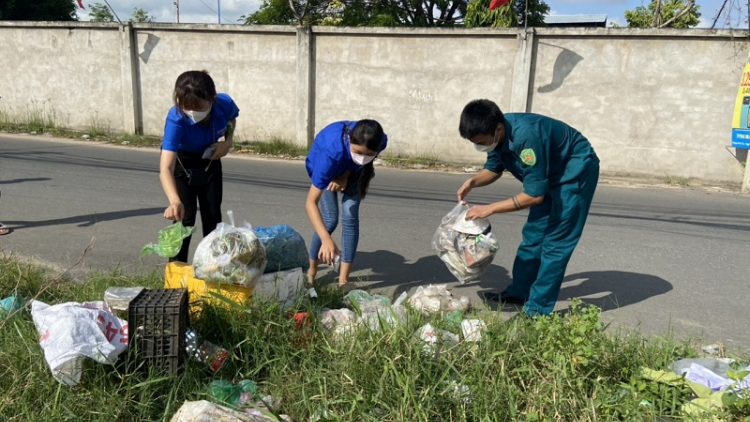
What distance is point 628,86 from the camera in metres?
9.24

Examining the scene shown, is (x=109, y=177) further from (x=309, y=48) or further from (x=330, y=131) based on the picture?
(x=330, y=131)

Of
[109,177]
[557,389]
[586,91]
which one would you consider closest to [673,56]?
[586,91]

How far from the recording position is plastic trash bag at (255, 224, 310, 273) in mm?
3221

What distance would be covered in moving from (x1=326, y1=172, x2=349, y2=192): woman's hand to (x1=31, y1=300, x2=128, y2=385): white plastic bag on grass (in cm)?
159

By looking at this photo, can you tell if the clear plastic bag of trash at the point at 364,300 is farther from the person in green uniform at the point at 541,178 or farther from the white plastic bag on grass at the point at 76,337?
the white plastic bag on grass at the point at 76,337

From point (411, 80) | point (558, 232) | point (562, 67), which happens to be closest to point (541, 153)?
point (558, 232)

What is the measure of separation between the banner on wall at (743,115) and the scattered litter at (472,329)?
787 cm

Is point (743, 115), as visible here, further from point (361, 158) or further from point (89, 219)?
point (89, 219)

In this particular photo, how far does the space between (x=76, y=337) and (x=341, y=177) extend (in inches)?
73.8

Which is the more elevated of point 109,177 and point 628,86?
point 628,86

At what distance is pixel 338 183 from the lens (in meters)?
3.65

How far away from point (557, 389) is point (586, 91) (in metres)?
8.18

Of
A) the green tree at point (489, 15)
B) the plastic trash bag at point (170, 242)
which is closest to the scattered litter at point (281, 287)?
the plastic trash bag at point (170, 242)

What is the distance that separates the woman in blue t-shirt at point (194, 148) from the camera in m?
3.19
